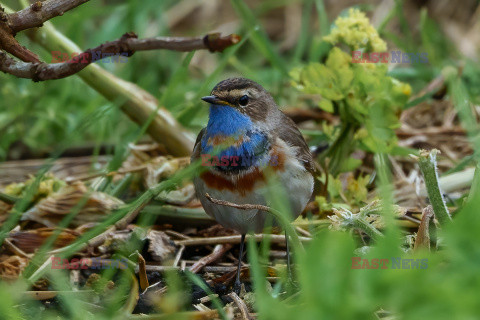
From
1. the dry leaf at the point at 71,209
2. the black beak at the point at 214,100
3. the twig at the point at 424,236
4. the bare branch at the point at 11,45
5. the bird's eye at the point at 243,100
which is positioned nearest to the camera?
the twig at the point at 424,236

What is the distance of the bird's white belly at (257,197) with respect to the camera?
3.25 m

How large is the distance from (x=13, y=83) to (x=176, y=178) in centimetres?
272

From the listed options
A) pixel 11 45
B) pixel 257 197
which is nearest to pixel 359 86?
pixel 257 197

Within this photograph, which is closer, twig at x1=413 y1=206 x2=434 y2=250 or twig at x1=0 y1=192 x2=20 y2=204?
twig at x1=413 y1=206 x2=434 y2=250

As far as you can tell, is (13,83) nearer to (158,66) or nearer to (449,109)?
(158,66)

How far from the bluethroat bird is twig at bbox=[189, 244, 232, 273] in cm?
12

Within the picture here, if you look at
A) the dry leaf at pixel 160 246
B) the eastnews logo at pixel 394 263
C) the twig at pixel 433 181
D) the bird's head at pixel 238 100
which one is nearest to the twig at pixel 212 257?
the dry leaf at pixel 160 246

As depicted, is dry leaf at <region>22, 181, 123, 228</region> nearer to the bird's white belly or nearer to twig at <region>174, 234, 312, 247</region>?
twig at <region>174, 234, 312, 247</region>

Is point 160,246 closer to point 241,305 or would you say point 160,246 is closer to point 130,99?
point 241,305

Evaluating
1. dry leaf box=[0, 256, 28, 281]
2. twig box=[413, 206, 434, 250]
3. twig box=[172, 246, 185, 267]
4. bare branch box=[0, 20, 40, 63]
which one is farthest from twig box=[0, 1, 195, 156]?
twig box=[413, 206, 434, 250]

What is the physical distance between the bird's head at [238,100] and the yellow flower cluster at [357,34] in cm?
63

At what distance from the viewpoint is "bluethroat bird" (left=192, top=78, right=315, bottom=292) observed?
3281 millimetres

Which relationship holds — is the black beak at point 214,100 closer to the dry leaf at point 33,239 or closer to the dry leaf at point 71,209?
the dry leaf at point 71,209

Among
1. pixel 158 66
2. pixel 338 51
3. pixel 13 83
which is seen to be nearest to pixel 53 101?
pixel 13 83
